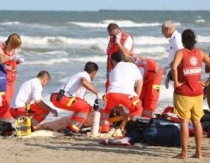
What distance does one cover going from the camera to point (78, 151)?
8617 mm

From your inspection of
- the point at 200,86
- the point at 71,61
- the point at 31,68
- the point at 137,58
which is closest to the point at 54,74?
the point at 31,68

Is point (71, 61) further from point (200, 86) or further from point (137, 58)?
point (200, 86)

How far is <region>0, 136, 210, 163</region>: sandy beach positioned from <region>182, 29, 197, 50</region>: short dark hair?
1304mm

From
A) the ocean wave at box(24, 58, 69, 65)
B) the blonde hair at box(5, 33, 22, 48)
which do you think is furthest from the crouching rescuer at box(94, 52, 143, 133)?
the ocean wave at box(24, 58, 69, 65)

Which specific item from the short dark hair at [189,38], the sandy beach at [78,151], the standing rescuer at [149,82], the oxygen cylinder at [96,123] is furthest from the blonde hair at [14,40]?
the short dark hair at [189,38]

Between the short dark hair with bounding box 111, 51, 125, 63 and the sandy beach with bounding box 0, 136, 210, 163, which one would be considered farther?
the short dark hair with bounding box 111, 51, 125, 63

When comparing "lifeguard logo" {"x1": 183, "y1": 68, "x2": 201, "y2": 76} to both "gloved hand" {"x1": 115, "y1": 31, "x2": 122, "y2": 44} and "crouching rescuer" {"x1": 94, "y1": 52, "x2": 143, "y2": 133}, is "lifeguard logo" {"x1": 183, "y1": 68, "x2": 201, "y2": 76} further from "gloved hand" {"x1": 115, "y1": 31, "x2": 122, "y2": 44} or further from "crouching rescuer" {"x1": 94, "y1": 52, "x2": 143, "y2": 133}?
"gloved hand" {"x1": 115, "y1": 31, "x2": 122, "y2": 44}

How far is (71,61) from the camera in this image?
24.6m

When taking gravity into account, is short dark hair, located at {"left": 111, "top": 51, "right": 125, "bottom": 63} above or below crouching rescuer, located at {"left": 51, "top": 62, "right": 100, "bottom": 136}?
above

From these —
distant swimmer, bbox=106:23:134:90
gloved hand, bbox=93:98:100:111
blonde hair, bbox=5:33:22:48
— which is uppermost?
distant swimmer, bbox=106:23:134:90

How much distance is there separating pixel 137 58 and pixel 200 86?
9.18ft

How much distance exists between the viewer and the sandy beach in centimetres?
808

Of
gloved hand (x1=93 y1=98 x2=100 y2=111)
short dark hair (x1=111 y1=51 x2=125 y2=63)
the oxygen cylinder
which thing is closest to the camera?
gloved hand (x1=93 y1=98 x2=100 y2=111)

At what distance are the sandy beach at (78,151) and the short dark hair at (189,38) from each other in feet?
4.28
